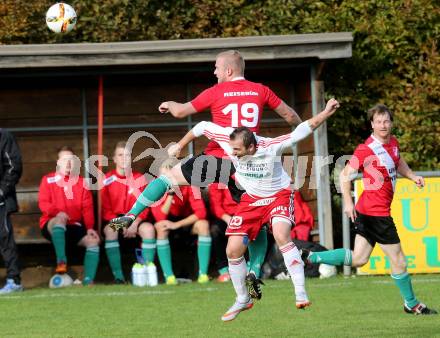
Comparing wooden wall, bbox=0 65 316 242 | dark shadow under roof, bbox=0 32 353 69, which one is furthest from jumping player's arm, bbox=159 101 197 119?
wooden wall, bbox=0 65 316 242

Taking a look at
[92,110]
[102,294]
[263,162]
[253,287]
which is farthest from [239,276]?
[92,110]

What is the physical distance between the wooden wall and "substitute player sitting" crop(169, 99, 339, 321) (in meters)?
6.12

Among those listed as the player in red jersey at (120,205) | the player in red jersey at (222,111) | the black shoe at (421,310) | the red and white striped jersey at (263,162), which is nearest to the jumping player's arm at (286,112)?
the player in red jersey at (222,111)

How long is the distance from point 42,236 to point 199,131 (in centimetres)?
621

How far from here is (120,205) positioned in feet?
46.0

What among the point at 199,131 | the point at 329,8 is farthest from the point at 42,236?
the point at 199,131

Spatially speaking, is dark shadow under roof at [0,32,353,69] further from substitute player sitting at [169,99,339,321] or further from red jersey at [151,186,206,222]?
substitute player sitting at [169,99,339,321]

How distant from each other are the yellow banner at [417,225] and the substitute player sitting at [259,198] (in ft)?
16.0

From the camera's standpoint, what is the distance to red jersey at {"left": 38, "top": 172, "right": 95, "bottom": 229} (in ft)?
45.6

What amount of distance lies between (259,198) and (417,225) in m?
5.14

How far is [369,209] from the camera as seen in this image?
390 inches

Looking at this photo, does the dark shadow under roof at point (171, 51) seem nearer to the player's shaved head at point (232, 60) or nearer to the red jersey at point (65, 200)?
the red jersey at point (65, 200)

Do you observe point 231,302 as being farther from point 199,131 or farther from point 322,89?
point 322,89

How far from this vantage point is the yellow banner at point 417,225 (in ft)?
44.1
